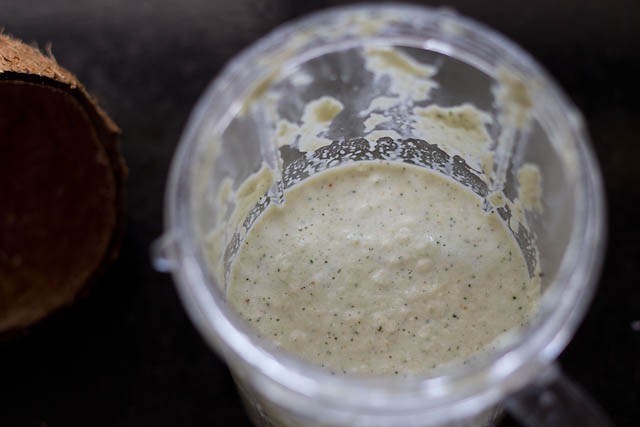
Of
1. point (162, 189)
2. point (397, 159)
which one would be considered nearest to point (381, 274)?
point (397, 159)

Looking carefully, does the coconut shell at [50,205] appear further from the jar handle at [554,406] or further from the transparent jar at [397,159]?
the jar handle at [554,406]

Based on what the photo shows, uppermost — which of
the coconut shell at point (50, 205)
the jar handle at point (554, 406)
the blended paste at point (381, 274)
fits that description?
the jar handle at point (554, 406)

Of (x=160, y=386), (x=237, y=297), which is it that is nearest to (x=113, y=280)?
(x=160, y=386)

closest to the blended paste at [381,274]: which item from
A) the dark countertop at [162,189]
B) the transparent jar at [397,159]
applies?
the transparent jar at [397,159]

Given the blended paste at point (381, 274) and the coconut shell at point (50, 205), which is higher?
the blended paste at point (381, 274)

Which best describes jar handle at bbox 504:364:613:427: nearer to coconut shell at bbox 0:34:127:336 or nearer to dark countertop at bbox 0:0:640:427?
dark countertop at bbox 0:0:640:427

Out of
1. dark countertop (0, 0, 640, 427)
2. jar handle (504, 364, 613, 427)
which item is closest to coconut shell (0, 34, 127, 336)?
dark countertop (0, 0, 640, 427)

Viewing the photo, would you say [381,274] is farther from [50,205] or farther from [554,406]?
[50,205]

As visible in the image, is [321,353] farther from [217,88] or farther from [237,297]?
[217,88]
